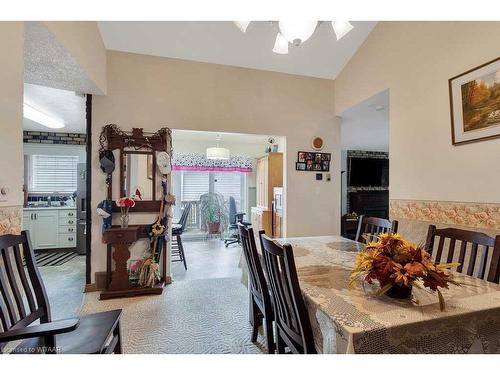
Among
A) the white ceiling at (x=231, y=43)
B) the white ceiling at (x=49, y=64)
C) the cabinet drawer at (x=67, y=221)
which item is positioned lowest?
the cabinet drawer at (x=67, y=221)

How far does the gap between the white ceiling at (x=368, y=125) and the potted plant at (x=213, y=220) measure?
11.1ft

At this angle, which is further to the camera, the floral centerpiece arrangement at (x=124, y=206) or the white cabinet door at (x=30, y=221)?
the white cabinet door at (x=30, y=221)

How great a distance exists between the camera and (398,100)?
273 cm

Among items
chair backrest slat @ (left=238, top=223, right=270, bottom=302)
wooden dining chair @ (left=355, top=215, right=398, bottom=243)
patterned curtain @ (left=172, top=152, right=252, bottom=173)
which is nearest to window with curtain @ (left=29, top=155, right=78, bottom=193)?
patterned curtain @ (left=172, top=152, right=252, bottom=173)

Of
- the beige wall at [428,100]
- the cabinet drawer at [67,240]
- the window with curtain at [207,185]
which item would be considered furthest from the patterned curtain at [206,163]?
the beige wall at [428,100]

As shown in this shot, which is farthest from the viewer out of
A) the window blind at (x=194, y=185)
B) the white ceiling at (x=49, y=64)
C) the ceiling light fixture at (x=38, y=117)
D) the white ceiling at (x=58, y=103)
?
the window blind at (x=194, y=185)

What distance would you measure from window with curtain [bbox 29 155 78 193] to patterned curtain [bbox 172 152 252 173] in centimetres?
205

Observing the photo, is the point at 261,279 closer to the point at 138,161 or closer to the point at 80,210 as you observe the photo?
the point at 138,161

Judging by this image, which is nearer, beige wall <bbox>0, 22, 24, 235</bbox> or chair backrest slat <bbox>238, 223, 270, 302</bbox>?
beige wall <bbox>0, 22, 24, 235</bbox>

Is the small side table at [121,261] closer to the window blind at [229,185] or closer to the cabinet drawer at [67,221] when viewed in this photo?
the cabinet drawer at [67,221]

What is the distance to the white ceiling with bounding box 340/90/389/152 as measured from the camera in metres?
3.25

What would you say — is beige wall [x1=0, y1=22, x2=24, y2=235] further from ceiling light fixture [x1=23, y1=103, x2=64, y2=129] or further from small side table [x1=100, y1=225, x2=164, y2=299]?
ceiling light fixture [x1=23, y1=103, x2=64, y2=129]

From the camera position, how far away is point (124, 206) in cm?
281

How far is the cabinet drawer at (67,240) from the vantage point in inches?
181
